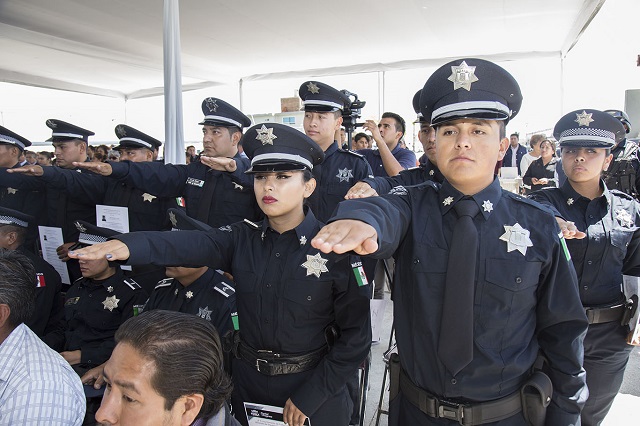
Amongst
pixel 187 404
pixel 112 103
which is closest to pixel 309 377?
pixel 187 404

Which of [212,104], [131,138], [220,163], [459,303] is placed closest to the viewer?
[459,303]

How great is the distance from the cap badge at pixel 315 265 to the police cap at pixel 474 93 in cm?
78

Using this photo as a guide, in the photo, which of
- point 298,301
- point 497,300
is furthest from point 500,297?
point 298,301

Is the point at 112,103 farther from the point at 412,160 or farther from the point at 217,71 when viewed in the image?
the point at 412,160

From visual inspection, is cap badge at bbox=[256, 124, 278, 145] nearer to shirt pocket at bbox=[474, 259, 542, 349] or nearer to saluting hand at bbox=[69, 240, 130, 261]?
saluting hand at bbox=[69, 240, 130, 261]

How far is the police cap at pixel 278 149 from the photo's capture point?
2.07 meters

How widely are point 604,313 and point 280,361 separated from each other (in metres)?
1.67

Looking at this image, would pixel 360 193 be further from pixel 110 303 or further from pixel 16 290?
pixel 110 303

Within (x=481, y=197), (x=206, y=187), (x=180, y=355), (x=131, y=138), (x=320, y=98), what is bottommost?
(x=180, y=355)

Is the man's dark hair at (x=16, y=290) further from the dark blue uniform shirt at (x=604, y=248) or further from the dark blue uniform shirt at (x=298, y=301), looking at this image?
the dark blue uniform shirt at (x=604, y=248)

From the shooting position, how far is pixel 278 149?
2.12 metres

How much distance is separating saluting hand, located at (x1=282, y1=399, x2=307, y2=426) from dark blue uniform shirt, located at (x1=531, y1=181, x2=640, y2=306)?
5.16ft

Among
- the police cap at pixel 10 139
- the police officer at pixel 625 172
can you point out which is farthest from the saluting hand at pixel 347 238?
the police cap at pixel 10 139

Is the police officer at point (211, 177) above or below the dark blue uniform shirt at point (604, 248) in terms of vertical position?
above
